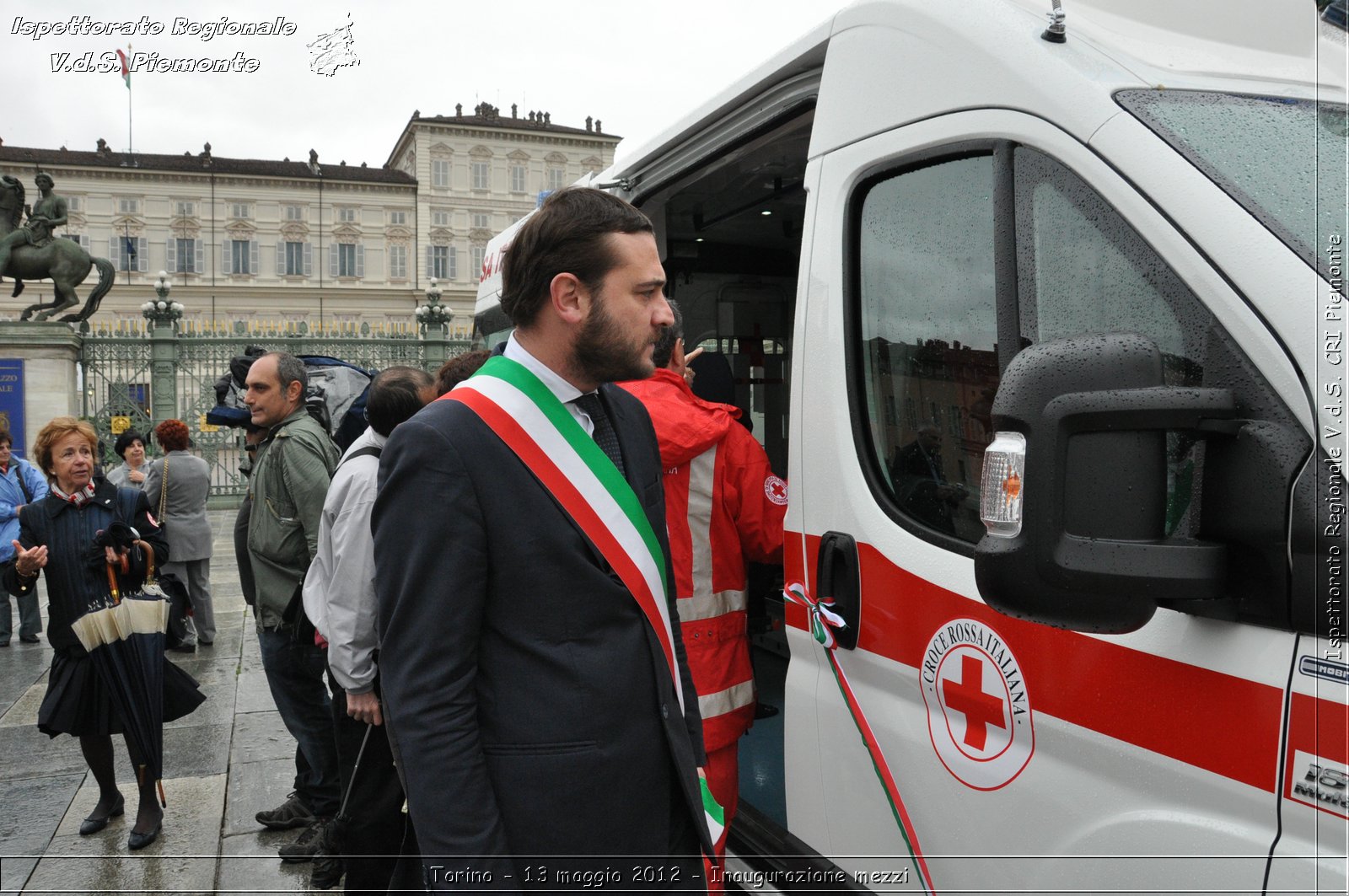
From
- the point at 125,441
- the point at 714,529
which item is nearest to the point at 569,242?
the point at 714,529

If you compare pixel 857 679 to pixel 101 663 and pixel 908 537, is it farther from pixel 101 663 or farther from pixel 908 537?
pixel 101 663

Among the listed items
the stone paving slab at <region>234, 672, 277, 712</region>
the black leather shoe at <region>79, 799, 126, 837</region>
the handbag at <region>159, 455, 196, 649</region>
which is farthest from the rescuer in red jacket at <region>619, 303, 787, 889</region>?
the stone paving slab at <region>234, 672, 277, 712</region>

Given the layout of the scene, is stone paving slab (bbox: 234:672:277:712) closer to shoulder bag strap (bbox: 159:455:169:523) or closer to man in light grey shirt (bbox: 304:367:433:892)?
shoulder bag strap (bbox: 159:455:169:523)

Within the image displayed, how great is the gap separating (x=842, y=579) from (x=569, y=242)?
1086mm

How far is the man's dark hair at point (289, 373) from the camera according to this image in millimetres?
4590

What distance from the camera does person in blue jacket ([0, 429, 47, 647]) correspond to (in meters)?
7.68

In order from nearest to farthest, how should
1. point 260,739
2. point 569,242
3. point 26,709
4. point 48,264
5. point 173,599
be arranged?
point 569,242
point 260,739
point 173,599
point 26,709
point 48,264

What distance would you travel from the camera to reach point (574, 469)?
70.9 inches

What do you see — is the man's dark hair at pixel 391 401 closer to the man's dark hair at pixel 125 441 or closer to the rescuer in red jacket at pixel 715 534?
the rescuer in red jacket at pixel 715 534

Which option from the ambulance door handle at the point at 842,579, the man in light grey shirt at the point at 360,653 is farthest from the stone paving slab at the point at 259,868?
the ambulance door handle at the point at 842,579

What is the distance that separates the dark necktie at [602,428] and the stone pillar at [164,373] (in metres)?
17.4

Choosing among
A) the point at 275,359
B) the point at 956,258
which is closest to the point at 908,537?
the point at 956,258

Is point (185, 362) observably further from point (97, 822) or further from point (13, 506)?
point (97, 822)

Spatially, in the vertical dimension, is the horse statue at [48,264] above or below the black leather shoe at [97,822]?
above
